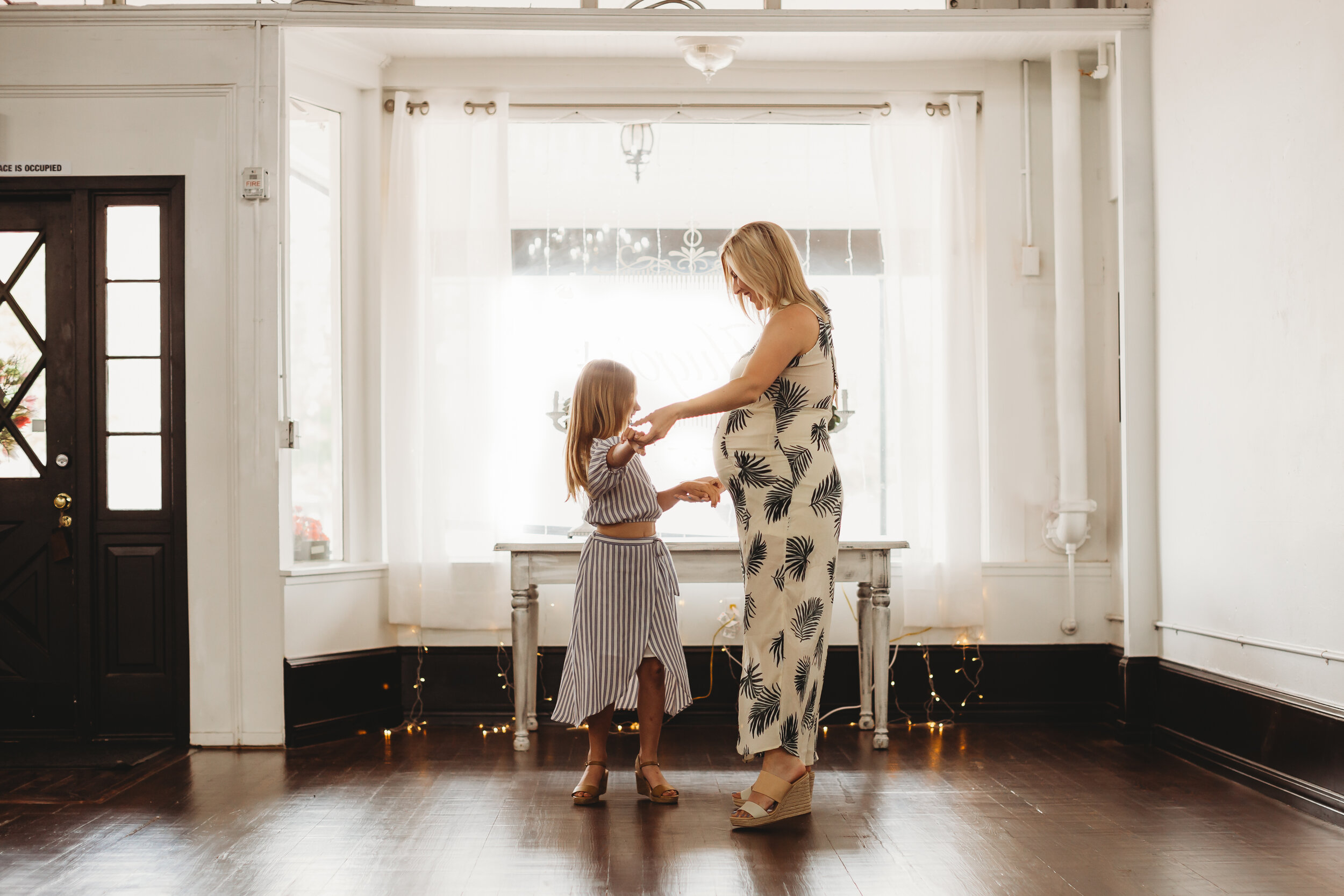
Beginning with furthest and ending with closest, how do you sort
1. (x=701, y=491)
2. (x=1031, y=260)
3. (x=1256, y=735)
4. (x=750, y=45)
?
(x=1031, y=260)
(x=750, y=45)
(x=1256, y=735)
(x=701, y=491)

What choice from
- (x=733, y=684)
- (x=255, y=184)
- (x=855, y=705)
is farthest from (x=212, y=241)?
(x=855, y=705)

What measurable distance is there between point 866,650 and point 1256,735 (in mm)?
1508

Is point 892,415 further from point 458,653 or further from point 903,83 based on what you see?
point 458,653

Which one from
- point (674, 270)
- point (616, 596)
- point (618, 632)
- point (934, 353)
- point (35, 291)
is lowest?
point (618, 632)

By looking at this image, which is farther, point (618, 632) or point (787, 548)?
point (618, 632)

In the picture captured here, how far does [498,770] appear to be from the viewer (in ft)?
12.8

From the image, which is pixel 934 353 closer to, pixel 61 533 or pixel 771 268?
pixel 771 268

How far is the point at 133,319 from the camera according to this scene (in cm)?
441

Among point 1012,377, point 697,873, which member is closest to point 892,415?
point 1012,377

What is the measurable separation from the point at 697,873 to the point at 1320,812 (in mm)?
2071

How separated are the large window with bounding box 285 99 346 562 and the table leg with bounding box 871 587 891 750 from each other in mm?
2557

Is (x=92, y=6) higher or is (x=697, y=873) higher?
(x=92, y=6)

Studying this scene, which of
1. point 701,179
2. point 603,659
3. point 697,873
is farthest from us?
point 701,179

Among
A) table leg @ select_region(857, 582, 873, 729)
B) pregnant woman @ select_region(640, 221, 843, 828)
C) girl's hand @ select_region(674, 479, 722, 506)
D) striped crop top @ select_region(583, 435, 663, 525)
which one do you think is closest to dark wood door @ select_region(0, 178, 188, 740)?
striped crop top @ select_region(583, 435, 663, 525)
